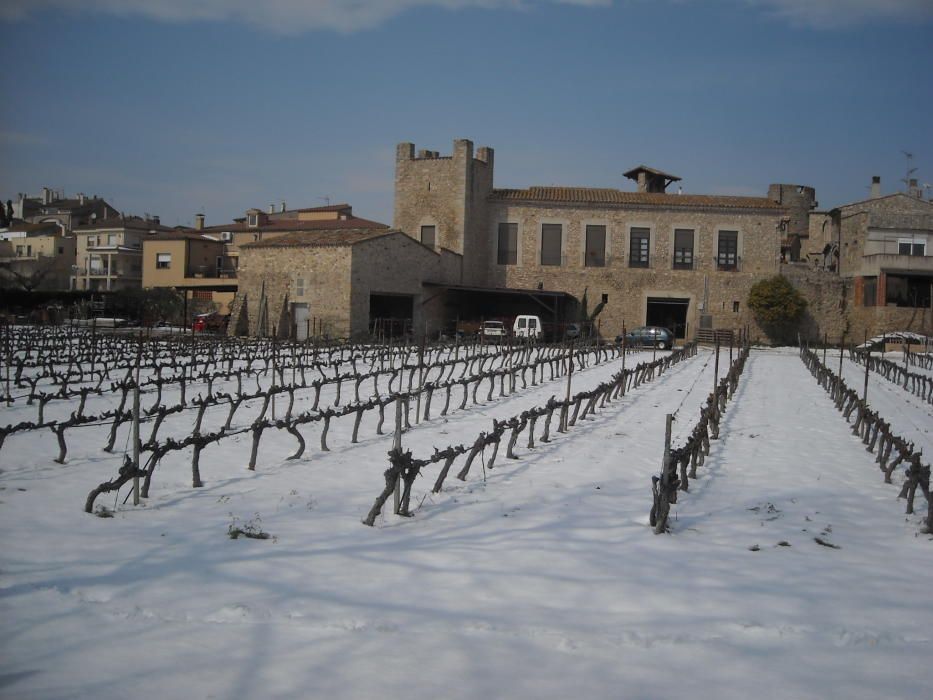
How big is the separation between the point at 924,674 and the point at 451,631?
252 cm

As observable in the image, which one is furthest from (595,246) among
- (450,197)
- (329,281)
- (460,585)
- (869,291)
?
(460,585)

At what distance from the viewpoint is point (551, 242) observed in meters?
37.6

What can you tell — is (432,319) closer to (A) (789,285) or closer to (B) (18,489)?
(A) (789,285)

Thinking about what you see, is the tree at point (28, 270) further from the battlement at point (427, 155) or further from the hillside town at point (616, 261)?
the battlement at point (427, 155)

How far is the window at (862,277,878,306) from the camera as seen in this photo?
119 ft

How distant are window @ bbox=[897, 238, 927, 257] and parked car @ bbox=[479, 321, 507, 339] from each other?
20.1 meters

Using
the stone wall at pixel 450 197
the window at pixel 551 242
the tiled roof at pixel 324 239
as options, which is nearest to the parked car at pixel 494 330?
the tiled roof at pixel 324 239

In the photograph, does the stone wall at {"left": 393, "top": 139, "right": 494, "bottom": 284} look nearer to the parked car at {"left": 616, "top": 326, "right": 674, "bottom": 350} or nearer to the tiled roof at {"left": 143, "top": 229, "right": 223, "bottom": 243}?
the parked car at {"left": 616, "top": 326, "right": 674, "bottom": 350}

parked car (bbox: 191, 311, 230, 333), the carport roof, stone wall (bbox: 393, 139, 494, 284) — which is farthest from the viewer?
stone wall (bbox: 393, 139, 494, 284)

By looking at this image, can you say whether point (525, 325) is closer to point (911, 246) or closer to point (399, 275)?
point (399, 275)

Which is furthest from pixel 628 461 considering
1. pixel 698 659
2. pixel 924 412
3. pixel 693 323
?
pixel 693 323

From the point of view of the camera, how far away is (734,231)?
37.2 meters

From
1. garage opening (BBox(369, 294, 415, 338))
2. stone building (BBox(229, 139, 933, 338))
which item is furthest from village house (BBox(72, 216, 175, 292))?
garage opening (BBox(369, 294, 415, 338))

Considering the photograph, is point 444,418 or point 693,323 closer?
point 444,418
